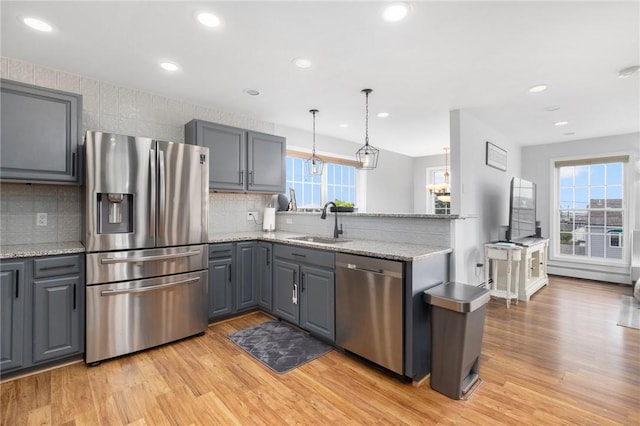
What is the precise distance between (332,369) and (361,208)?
4.13 meters

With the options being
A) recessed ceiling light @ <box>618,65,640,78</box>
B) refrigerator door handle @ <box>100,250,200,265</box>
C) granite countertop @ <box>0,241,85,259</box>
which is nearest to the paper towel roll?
refrigerator door handle @ <box>100,250,200,265</box>

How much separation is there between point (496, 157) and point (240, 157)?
394 cm

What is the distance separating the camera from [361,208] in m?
6.14

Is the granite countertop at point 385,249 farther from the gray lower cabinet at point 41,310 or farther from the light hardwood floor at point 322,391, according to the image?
the gray lower cabinet at point 41,310

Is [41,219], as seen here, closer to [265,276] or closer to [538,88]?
[265,276]

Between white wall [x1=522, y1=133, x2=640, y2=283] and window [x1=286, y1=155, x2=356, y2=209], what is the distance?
351cm

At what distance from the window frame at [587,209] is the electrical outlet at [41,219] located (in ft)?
24.3

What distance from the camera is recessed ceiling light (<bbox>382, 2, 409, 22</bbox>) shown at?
1834 mm

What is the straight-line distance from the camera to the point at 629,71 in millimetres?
2643

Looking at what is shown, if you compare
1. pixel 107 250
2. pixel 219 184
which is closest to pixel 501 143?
pixel 219 184

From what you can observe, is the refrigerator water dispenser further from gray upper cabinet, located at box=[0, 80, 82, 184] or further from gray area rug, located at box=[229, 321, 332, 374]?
gray area rug, located at box=[229, 321, 332, 374]

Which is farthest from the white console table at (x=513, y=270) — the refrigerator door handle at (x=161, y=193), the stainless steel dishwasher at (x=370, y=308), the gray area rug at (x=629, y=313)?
the refrigerator door handle at (x=161, y=193)

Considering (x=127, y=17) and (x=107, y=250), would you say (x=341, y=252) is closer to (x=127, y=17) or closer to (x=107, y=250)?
(x=107, y=250)

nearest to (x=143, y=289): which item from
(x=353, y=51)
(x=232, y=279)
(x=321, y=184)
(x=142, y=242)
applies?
(x=142, y=242)
